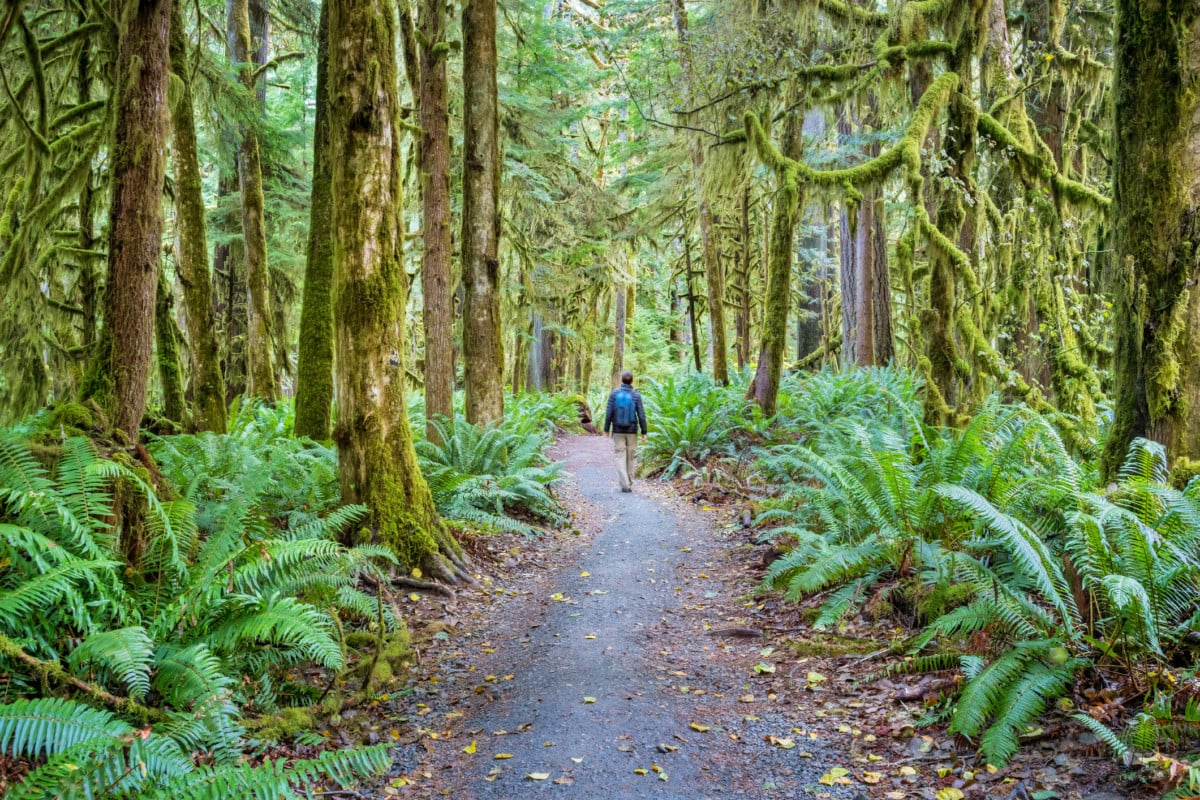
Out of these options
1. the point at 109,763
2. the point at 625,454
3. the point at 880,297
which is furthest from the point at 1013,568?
the point at 880,297

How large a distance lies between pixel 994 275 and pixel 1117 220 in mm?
3605

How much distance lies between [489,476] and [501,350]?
8.29 feet

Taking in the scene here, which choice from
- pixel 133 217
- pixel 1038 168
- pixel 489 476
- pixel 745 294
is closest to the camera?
pixel 133 217

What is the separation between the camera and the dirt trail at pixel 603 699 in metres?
3.31

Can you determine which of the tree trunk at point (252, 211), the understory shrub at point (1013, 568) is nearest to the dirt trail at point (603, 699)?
the understory shrub at point (1013, 568)

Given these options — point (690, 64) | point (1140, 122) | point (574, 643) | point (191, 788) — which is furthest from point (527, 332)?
point (191, 788)

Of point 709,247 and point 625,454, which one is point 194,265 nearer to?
point 625,454

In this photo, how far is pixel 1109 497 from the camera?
392 centimetres

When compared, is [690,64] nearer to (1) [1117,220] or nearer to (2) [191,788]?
(1) [1117,220]

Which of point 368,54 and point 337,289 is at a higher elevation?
point 368,54

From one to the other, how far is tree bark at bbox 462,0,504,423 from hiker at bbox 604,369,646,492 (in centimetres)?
206

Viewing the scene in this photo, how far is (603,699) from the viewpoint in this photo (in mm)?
4027

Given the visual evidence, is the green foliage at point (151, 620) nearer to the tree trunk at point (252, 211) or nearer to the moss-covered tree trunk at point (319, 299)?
the moss-covered tree trunk at point (319, 299)

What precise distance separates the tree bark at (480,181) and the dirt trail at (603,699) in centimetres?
376
